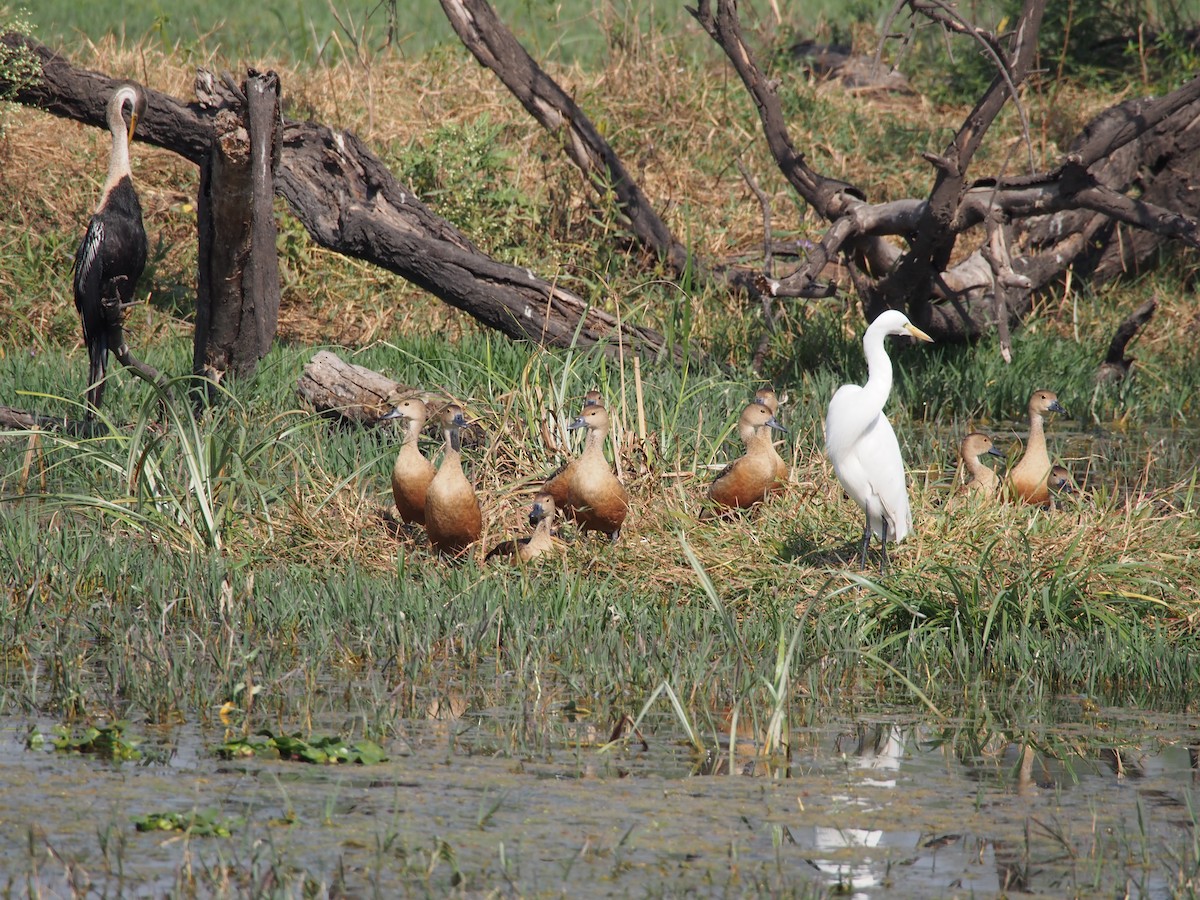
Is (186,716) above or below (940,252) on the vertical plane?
below

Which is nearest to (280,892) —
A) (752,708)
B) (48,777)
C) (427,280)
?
(48,777)

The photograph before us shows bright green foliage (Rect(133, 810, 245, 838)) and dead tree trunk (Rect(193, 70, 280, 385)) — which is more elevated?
dead tree trunk (Rect(193, 70, 280, 385))

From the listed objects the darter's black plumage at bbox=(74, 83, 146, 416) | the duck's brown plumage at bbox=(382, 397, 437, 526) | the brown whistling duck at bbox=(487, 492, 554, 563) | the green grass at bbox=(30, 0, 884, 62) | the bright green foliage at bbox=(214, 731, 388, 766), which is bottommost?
the bright green foliage at bbox=(214, 731, 388, 766)

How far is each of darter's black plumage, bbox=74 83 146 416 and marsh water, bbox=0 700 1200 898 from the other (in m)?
3.47

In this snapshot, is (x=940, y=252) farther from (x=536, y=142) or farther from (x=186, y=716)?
(x=186, y=716)

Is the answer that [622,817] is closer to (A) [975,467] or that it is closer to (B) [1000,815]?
(B) [1000,815]

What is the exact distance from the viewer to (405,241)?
28.1 ft

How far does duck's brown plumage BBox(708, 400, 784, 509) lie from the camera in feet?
20.6

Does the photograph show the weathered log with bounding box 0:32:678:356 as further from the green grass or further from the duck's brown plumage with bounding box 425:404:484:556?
the green grass

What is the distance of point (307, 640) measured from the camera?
5.01 meters

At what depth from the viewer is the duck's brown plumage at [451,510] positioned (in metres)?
5.77

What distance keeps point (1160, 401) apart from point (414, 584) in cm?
572

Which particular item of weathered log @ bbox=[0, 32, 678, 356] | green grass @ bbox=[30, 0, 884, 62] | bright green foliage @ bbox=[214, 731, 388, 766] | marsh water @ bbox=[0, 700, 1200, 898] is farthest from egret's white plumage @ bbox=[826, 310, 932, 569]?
green grass @ bbox=[30, 0, 884, 62]

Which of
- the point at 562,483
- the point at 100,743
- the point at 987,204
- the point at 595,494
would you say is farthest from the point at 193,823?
the point at 987,204
